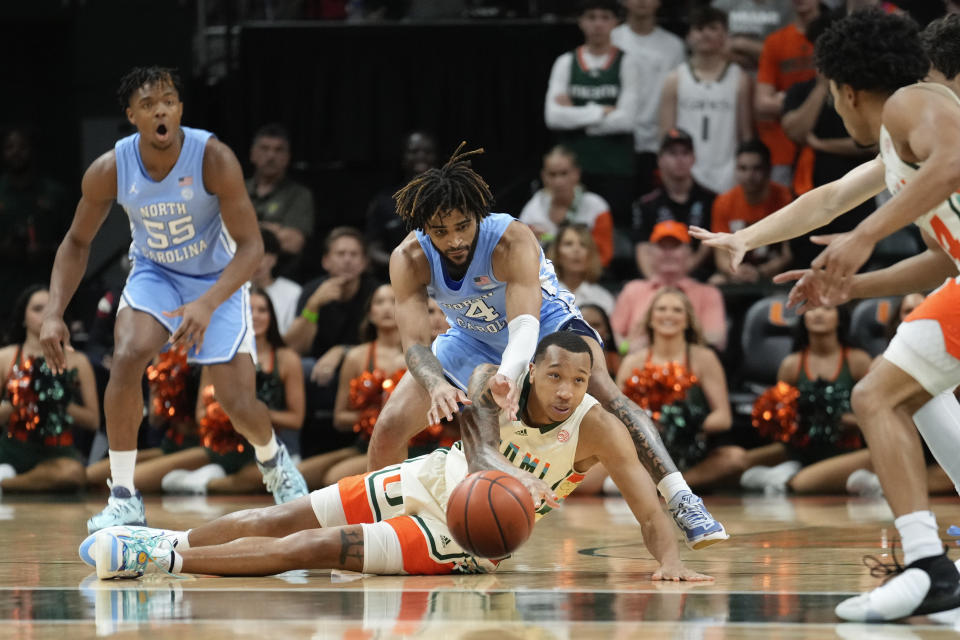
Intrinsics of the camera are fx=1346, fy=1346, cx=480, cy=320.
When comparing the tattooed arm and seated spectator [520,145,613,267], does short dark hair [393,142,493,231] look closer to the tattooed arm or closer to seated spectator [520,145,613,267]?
the tattooed arm

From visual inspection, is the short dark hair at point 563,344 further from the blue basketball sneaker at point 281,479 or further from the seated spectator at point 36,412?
the seated spectator at point 36,412

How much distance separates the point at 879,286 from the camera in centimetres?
440

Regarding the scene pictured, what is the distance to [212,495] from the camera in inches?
344

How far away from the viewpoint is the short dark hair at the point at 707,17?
9.77 m

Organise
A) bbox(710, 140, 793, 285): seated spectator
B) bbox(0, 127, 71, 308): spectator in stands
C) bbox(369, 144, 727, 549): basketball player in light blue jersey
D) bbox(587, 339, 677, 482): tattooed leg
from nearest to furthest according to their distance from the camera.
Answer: bbox(369, 144, 727, 549): basketball player in light blue jersey, bbox(587, 339, 677, 482): tattooed leg, bbox(710, 140, 793, 285): seated spectator, bbox(0, 127, 71, 308): spectator in stands

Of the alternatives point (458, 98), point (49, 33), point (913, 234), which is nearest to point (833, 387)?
point (913, 234)

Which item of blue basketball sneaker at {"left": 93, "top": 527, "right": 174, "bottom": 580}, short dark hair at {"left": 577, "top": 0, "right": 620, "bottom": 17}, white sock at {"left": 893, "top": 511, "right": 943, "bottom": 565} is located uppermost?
short dark hair at {"left": 577, "top": 0, "right": 620, "bottom": 17}

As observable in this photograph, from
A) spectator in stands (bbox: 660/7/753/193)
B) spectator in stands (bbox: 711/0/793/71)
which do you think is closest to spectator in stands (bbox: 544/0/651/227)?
spectator in stands (bbox: 660/7/753/193)

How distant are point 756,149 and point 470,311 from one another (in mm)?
4684

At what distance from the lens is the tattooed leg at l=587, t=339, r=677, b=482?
533 centimetres

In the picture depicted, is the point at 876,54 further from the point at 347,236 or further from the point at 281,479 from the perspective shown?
the point at 347,236

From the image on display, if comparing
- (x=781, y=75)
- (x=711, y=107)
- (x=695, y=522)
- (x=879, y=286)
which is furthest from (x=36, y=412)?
(x=879, y=286)

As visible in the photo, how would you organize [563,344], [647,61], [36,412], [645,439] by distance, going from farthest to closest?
[647,61], [36,412], [645,439], [563,344]

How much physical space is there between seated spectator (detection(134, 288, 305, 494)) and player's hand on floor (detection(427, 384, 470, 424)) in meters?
4.30
